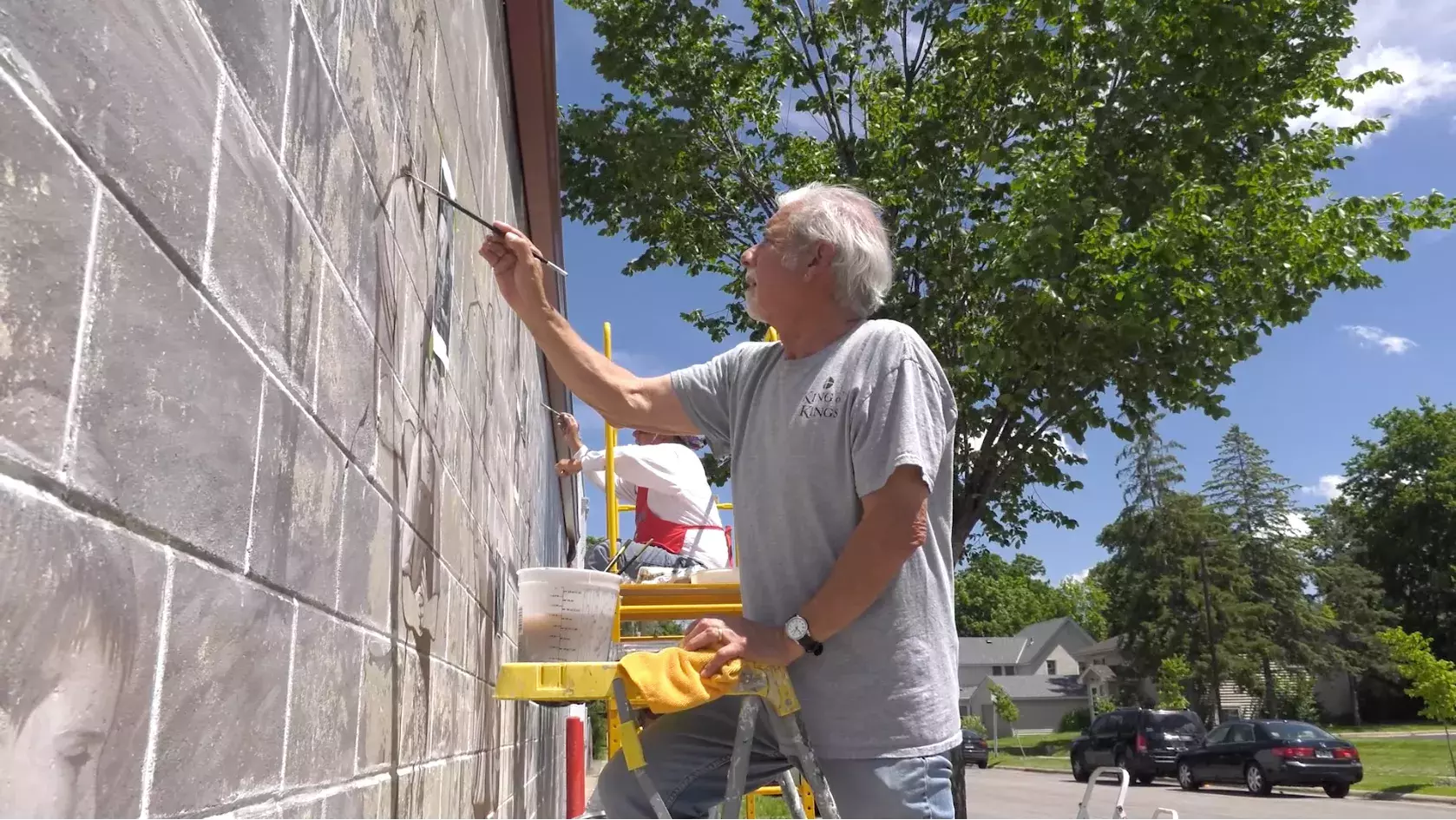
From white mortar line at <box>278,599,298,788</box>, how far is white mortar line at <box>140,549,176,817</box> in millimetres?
409

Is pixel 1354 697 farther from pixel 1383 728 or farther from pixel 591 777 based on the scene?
pixel 591 777

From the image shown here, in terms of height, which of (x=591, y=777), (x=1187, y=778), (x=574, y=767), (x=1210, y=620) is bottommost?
(x=1187, y=778)

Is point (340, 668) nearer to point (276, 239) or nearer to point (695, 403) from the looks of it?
point (276, 239)

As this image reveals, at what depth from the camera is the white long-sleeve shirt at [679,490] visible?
4.96m

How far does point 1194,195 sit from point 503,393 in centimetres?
566

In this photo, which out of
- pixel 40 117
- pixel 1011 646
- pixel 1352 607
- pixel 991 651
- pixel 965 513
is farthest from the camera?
pixel 1011 646

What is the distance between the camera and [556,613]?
3.03m

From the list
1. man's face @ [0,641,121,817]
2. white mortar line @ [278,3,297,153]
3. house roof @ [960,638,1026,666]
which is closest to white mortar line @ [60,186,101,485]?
man's face @ [0,641,121,817]

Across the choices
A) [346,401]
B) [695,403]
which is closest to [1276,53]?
[695,403]

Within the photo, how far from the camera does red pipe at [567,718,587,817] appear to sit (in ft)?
32.6

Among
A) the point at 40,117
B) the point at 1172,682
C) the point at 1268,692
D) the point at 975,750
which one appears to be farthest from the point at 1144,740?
the point at 1268,692

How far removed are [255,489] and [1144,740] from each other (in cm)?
2541

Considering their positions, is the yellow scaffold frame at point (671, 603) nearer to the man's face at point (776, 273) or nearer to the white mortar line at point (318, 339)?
the man's face at point (776, 273)

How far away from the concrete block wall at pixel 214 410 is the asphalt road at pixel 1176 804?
12.6 meters
